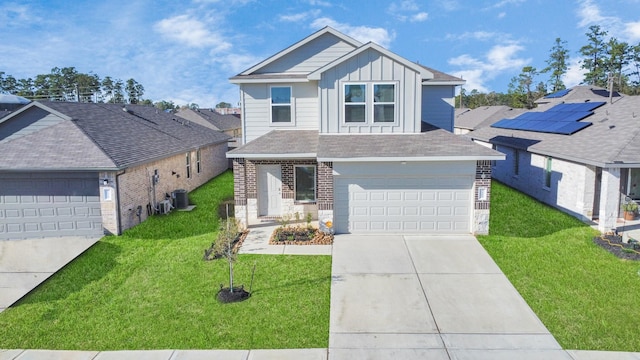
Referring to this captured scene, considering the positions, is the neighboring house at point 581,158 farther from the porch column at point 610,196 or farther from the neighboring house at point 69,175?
the neighboring house at point 69,175

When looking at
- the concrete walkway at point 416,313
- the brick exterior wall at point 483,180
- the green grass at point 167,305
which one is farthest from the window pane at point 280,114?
the brick exterior wall at point 483,180

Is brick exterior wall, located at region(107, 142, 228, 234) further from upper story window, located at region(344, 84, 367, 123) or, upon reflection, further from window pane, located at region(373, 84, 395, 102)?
window pane, located at region(373, 84, 395, 102)

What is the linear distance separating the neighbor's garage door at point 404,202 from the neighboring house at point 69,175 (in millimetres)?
7590

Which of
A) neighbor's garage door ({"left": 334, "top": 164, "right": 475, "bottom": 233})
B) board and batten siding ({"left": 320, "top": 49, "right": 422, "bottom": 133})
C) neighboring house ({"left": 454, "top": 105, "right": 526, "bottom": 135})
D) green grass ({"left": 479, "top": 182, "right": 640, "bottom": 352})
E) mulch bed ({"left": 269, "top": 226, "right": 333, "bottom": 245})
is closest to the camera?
green grass ({"left": 479, "top": 182, "right": 640, "bottom": 352})

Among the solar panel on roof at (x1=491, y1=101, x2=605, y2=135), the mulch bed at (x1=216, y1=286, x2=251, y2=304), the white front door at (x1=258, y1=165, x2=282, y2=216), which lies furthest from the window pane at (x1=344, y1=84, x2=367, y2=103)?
the solar panel on roof at (x1=491, y1=101, x2=605, y2=135)

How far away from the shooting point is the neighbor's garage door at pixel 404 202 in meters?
14.0

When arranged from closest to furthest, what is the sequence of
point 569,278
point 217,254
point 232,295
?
point 232,295 < point 569,278 < point 217,254

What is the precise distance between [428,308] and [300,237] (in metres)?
5.53

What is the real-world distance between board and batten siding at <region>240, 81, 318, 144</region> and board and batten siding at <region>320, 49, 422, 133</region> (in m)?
1.62

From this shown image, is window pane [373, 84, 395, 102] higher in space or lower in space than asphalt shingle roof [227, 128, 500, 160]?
higher

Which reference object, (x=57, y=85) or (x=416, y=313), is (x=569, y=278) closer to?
(x=416, y=313)

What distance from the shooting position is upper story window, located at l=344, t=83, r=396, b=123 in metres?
15.6

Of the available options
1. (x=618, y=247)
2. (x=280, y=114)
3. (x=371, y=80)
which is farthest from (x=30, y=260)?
(x=618, y=247)

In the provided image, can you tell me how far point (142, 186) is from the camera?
16.2 m
